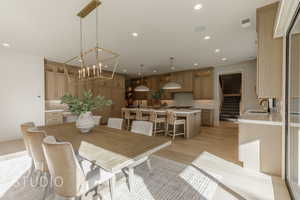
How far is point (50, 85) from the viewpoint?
16.8 feet

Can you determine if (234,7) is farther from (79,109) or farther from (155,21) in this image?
(79,109)

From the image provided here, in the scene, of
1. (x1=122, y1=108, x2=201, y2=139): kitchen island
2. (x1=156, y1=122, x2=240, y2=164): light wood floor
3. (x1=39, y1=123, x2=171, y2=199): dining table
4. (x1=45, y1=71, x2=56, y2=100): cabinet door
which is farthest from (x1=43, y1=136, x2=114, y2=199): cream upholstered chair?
(x1=45, y1=71, x2=56, y2=100): cabinet door

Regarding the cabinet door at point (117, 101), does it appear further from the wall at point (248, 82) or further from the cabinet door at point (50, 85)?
the wall at point (248, 82)

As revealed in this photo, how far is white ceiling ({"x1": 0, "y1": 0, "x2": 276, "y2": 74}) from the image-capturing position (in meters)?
2.05

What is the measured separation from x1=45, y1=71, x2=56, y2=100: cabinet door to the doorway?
8518 millimetres

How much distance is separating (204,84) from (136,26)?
4814 millimetres

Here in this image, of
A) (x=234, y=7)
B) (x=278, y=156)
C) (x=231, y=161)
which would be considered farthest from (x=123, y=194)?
(x=234, y=7)

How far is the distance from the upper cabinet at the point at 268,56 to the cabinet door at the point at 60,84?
6272 mm

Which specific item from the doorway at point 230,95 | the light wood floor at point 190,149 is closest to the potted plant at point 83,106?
the light wood floor at point 190,149

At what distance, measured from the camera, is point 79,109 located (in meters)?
2.12

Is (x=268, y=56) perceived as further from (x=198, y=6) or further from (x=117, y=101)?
(x=117, y=101)

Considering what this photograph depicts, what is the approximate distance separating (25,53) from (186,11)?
502 centimetres

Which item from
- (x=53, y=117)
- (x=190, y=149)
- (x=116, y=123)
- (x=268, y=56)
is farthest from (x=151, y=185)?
(x=53, y=117)

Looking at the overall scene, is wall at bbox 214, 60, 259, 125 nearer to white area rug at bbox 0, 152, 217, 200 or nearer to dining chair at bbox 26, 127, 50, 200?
white area rug at bbox 0, 152, 217, 200
